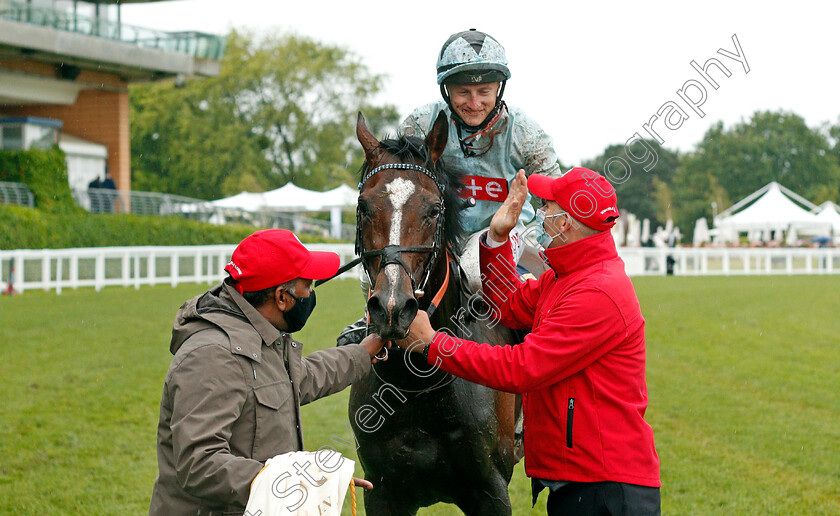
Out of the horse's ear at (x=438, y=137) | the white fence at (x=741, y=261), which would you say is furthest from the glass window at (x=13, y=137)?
the horse's ear at (x=438, y=137)

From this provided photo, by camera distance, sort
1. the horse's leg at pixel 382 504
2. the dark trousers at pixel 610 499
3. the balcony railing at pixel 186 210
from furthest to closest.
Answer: the balcony railing at pixel 186 210
the horse's leg at pixel 382 504
the dark trousers at pixel 610 499

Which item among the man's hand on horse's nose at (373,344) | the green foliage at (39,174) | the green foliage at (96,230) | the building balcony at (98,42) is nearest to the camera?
the man's hand on horse's nose at (373,344)

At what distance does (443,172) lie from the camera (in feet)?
10.5

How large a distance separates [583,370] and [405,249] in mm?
757

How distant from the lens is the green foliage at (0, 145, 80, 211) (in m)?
24.5

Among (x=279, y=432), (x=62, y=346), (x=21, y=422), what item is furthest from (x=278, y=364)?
(x=62, y=346)

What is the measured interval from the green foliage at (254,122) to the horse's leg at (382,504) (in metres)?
43.1

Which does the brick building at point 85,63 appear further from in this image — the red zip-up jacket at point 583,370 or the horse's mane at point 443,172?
the red zip-up jacket at point 583,370

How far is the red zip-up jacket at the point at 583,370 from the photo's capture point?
8.86 ft

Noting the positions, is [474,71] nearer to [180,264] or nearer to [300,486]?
[300,486]

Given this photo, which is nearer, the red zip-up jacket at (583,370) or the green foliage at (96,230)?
the red zip-up jacket at (583,370)

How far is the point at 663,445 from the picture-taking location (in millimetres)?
6531

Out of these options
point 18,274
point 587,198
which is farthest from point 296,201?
point 587,198

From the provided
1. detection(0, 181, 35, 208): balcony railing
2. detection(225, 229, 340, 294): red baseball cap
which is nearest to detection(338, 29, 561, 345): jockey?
detection(225, 229, 340, 294): red baseball cap
